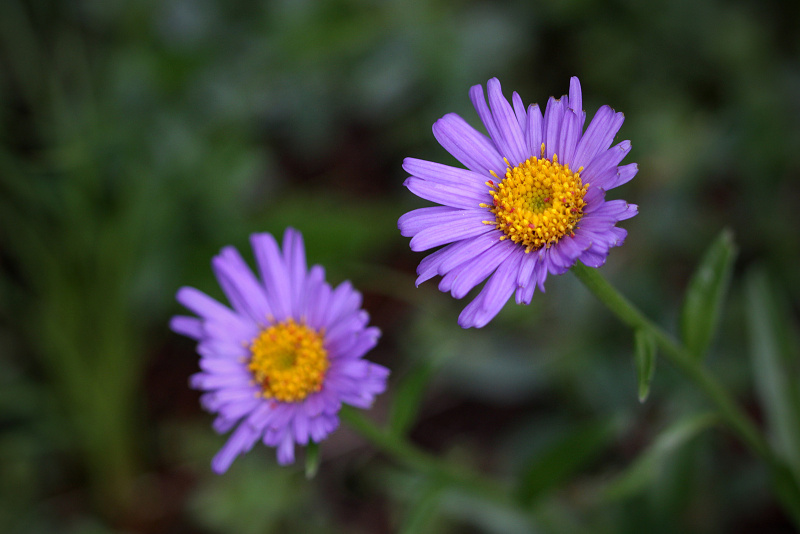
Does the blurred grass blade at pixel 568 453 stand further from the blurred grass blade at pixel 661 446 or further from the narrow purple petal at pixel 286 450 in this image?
the narrow purple petal at pixel 286 450

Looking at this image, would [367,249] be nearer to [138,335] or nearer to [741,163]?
[138,335]

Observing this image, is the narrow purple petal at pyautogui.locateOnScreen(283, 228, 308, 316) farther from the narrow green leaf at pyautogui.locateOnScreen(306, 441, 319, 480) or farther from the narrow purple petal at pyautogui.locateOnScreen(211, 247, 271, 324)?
the narrow green leaf at pyautogui.locateOnScreen(306, 441, 319, 480)

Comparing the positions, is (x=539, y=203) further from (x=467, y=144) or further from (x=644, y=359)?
(x=644, y=359)

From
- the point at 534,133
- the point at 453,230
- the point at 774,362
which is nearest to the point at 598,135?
the point at 534,133

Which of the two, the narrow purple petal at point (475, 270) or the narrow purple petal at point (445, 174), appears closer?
the narrow purple petal at point (475, 270)

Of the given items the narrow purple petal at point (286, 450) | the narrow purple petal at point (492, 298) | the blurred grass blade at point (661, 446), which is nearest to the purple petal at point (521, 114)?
the narrow purple petal at point (492, 298)

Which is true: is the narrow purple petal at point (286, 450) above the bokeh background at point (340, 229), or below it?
below

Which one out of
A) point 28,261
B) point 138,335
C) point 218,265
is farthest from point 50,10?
point 218,265
